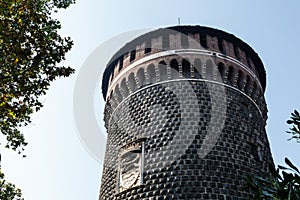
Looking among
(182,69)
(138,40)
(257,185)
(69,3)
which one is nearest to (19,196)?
(69,3)

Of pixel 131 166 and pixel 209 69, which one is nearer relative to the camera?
pixel 131 166

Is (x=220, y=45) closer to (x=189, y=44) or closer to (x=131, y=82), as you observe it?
(x=189, y=44)

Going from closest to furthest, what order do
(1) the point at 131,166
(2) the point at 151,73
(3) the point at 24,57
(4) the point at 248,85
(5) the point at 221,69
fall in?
1. (3) the point at 24,57
2. (1) the point at 131,166
3. (5) the point at 221,69
4. (2) the point at 151,73
5. (4) the point at 248,85

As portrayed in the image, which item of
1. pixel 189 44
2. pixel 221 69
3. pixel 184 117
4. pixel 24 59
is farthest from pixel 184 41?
pixel 24 59

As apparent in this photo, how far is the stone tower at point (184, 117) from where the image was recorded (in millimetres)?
11641

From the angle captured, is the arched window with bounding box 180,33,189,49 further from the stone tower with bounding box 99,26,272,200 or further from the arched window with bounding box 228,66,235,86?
the arched window with bounding box 228,66,235,86

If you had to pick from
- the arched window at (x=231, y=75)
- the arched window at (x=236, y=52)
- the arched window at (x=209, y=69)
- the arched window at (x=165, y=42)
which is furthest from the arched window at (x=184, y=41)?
the arched window at (x=236, y=52)

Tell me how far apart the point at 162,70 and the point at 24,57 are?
7.76m

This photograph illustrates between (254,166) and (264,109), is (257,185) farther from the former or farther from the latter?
(264,109)

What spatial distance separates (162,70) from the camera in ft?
47.0

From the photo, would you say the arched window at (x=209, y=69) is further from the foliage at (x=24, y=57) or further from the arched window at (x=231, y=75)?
the foliage at (x=24, y=57)

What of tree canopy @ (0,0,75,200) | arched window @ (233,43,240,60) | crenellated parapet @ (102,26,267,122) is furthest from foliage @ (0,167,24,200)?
arched window @ (233,43,240,60)

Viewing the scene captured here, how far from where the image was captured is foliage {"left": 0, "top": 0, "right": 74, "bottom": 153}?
270 inches

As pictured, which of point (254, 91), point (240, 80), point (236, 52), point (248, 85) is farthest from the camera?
point (236, 52)
